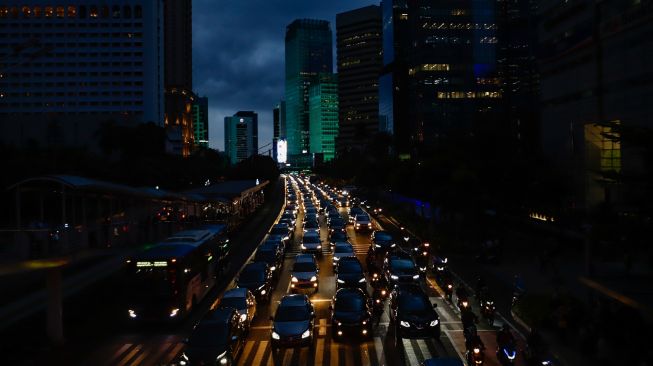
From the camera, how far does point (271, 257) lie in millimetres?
31172

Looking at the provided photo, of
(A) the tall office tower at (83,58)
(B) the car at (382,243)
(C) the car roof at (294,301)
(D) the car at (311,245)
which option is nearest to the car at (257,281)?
(C) the car roof at (294,301)

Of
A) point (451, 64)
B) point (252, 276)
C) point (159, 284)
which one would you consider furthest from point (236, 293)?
point (451, 64)

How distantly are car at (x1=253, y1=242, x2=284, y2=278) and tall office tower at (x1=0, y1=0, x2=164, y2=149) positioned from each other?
127046mm

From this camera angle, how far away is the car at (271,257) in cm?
3033

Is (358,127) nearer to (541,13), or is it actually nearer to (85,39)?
(85,39)

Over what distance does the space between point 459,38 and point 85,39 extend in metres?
98.3

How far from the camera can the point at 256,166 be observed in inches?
4486

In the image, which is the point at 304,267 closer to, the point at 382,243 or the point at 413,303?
the point at 413,303

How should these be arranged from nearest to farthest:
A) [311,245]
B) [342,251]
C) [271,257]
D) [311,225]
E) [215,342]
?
[215,342], [271,257], [342,251], [311,245], [311,225]

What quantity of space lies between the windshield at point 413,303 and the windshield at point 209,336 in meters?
6.18

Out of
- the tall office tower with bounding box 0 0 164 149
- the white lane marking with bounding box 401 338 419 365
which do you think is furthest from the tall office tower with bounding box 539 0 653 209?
the tall office tower with bounding box 0 0 164 149

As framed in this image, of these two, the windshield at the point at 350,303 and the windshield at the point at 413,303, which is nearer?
the windshield at the point at 413,303

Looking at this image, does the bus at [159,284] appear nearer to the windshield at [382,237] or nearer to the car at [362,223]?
the windshield at [382,237]

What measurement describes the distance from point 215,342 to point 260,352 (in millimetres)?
2584
